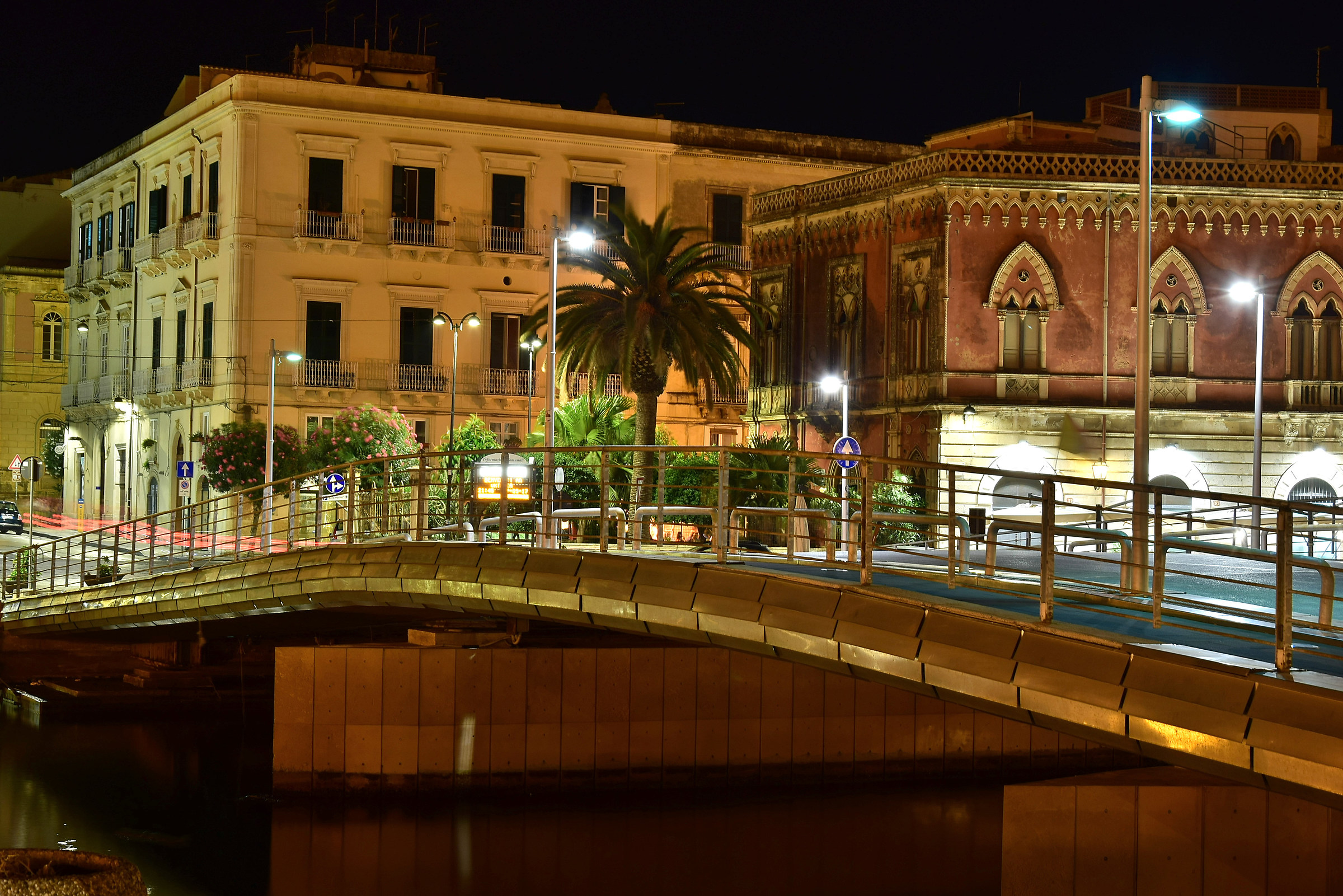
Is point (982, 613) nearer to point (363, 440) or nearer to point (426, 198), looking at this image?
point (363, 440)

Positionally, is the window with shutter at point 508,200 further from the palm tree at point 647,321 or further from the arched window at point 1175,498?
the arched window at point 1175,498

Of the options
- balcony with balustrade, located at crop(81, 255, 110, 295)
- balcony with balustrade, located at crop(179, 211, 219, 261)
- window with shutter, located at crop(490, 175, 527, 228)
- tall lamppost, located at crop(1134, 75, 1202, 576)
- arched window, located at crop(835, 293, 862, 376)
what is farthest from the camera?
balcony with balustrade, located at crop(81, 255, 110, 295)

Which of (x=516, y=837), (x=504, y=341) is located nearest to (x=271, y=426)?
(x=504, y=341)

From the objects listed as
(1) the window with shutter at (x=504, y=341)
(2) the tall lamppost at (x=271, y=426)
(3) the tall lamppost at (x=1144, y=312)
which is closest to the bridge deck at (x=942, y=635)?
(3) the tall lamppost at (x=1144, y=312)

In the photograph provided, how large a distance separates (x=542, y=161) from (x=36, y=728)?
25840 millimetres

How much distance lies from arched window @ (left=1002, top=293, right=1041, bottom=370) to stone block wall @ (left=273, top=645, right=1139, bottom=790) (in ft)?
51.7

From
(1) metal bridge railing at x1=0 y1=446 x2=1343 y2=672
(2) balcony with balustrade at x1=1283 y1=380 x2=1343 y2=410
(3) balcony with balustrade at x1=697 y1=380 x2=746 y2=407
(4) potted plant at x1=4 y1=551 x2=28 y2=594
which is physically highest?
(3) balcony with balustrade at x1=697 y1=380 x2=746 y2=407

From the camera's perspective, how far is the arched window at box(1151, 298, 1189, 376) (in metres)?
36.3

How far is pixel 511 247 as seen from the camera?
47594 millimetres

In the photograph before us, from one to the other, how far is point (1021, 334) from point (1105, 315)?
1.87 metres

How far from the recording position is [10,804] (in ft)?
70.5

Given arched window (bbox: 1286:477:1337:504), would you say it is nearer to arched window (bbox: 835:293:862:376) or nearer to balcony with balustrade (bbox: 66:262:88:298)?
arched window (bbox: 835:293:862:376)

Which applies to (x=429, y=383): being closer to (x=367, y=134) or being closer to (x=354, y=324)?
(x=354, y=324)

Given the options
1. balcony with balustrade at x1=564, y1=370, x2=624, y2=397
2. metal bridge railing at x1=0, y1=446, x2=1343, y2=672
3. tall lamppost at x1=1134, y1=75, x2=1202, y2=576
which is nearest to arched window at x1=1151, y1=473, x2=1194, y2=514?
Result: metal bridge railing at x1=0, y1=446, x2=1343, y2=672
